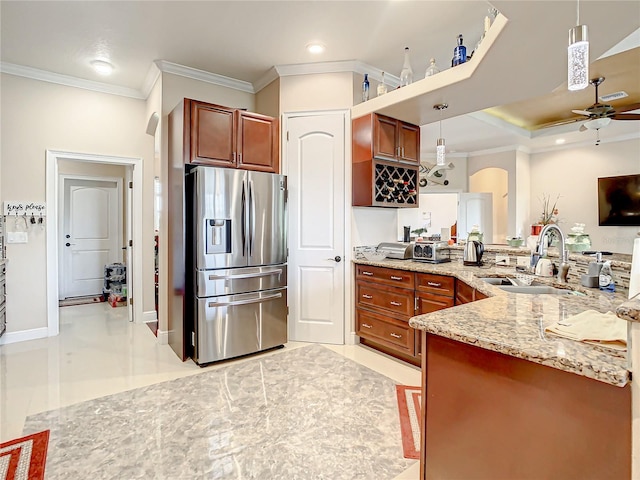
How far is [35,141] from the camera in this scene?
3633 mm

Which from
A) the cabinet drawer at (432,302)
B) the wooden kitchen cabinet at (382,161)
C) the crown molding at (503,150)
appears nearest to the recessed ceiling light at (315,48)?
the wooden kitchen cabinet at (382,161)

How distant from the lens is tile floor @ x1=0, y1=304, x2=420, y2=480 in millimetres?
2285

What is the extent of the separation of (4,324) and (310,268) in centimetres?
322

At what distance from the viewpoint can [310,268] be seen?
3.54 m

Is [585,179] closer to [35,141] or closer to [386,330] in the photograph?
[386,330]

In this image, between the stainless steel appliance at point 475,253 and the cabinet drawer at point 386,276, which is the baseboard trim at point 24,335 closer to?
the cabinet drawer at point 386,276

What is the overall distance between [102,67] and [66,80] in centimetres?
61

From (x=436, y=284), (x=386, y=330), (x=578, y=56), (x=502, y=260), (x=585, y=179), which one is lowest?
(x=386, y=330)

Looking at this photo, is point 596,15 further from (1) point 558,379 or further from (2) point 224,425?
(2) point 224,425

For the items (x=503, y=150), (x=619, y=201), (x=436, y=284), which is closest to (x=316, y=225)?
(x=436, y=284)

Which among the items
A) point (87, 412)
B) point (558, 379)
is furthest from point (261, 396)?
point (558, 379)

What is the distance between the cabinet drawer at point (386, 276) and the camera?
2963mm

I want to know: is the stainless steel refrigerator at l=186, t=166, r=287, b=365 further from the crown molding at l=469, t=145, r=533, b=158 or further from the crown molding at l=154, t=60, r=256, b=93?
the crown molding at l=469, t=145, r=533, b=158

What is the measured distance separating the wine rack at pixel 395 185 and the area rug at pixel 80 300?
492cm
